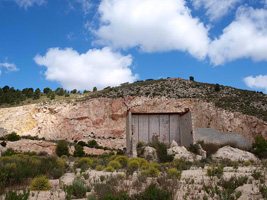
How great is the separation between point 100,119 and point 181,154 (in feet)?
108

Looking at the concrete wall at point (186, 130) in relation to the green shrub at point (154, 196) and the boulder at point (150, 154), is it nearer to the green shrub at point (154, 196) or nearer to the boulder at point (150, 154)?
the boulder at point (150, 154)

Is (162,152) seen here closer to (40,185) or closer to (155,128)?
(155,128)

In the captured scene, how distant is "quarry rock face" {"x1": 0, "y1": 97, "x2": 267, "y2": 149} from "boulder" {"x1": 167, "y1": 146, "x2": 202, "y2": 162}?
2724 cm

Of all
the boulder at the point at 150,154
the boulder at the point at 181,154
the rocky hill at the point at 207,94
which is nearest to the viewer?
the boulder at the point at 181,154

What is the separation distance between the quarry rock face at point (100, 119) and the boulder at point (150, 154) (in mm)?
26763

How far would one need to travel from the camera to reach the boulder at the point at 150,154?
44.6ft

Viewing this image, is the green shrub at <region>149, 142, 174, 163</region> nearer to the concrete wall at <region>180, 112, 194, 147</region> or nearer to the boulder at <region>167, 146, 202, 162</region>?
the boulder at <region>167, 146, 202, 162</region>

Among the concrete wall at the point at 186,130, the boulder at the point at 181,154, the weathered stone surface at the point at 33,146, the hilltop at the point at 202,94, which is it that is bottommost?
the weathered stone surface at the point at 33,146

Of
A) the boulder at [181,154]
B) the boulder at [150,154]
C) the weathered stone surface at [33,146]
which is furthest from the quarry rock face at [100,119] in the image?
the boulder at [181,154]

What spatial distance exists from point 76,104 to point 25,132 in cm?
1043

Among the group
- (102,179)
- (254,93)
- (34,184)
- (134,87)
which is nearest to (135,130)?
(102,179)

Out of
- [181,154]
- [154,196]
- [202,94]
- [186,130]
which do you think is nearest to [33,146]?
[186,130]

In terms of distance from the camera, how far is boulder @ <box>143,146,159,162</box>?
13.6 m

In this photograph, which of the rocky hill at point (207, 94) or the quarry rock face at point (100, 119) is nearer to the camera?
the quarry rock face at point (100, 119)
